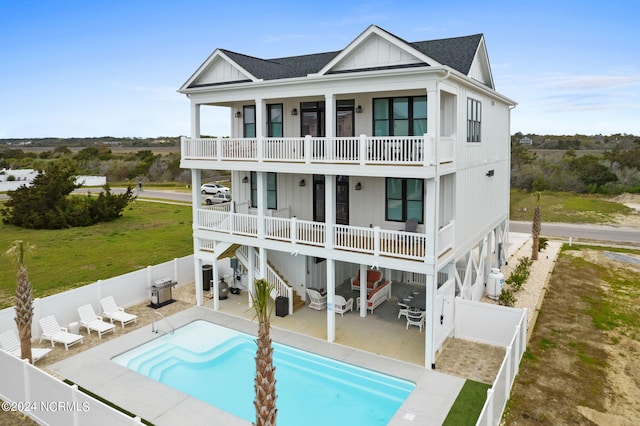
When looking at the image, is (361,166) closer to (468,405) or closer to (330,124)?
(330,124)

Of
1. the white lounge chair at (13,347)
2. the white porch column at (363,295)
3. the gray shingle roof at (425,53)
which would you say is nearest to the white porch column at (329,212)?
the white porch column at (363,295)

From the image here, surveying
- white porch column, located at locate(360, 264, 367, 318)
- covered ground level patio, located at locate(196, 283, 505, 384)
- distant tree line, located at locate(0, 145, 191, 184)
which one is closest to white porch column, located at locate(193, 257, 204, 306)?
covered ground level patio, located at locate(196, 283, 505, 384)

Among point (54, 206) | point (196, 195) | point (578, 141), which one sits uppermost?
point (578, 141)

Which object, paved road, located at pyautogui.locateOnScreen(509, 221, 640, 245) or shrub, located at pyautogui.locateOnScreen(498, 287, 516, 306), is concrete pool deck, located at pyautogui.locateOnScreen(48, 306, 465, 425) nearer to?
shrub, located at pyautogui.locateOnScreen(498, 287, 516, 306)

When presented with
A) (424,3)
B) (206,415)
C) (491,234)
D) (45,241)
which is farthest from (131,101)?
(206,415)

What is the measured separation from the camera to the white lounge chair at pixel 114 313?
52.4 feet

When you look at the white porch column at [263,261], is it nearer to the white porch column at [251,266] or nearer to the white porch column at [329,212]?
the white porch column at [251,266]

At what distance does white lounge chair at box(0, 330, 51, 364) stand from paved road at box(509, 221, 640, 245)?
29425 millimetres

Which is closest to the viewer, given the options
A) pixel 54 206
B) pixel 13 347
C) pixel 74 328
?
→ pixel 13 347

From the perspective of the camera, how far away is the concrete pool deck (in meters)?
10.7

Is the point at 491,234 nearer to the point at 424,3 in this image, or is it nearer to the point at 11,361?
the point at 424,3

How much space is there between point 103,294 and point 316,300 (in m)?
7.71

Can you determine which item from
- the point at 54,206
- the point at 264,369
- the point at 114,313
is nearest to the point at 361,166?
the point at 264,369

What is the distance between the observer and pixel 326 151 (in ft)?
47.0
